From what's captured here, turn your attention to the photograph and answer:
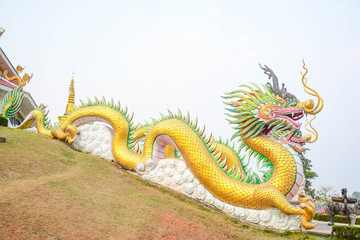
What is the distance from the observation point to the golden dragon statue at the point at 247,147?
807cm

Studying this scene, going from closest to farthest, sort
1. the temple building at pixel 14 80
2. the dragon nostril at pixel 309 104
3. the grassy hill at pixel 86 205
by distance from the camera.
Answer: the grassy hill at pixel 86 205 < the dragon nostril at pixel 309 104 < the temple building at pixel 14 80

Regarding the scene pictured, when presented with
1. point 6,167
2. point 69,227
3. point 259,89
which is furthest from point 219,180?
point 6,167

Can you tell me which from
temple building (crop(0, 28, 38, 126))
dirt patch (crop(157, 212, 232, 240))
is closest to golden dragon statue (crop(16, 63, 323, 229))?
dirt patch (crop(157, 212, 232, 240))

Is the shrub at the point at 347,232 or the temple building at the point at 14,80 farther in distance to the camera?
the temple building at the point at 14,80

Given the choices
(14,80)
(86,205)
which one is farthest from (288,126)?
(14,80)

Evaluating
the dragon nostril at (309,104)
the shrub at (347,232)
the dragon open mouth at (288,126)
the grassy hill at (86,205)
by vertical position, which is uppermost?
the dragon nostril at (309,104)

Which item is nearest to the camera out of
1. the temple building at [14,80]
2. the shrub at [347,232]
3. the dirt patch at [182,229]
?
the dirt patch at [182,229]

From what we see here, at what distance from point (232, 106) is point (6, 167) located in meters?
5.64

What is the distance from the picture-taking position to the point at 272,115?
343 inches

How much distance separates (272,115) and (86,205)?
5.12 metres

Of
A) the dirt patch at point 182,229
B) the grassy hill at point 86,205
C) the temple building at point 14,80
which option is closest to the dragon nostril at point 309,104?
the grassy hill at point 86,205

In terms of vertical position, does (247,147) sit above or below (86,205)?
above

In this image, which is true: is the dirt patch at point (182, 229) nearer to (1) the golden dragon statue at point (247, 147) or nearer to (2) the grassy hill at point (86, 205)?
(2) the grassy hill at point (86, 205)

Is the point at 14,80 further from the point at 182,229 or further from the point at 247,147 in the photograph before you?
the point at 182,229
